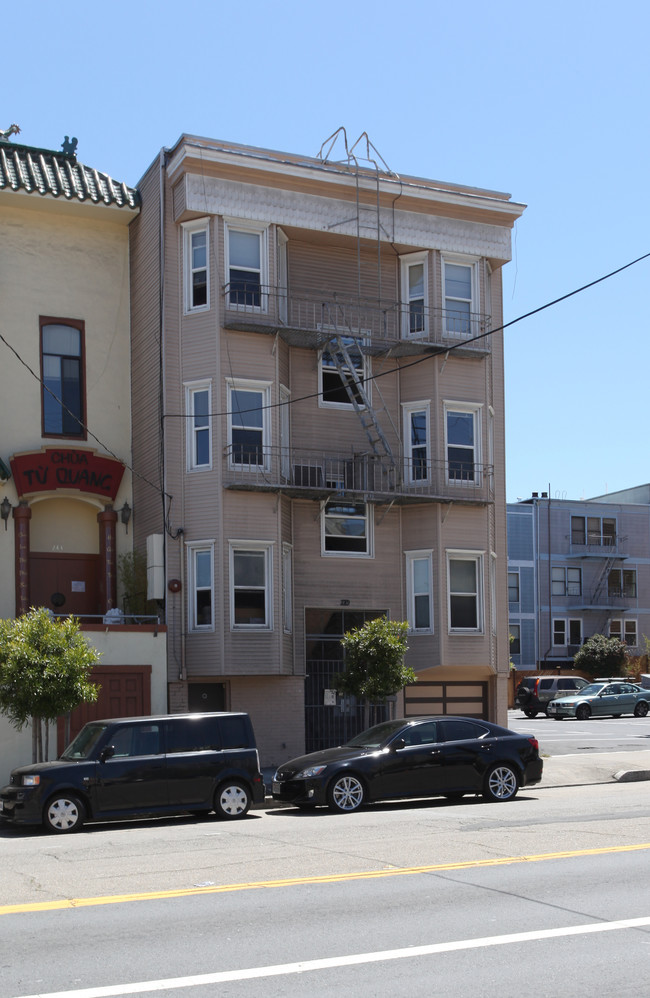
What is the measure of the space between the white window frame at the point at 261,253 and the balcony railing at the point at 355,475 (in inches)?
120

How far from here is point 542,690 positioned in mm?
47656

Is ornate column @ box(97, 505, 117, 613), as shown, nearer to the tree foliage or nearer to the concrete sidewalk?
the concrete sidewalk

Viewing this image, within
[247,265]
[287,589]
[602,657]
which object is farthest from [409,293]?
[602,657]

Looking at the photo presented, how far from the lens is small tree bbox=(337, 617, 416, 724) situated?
22891 mm

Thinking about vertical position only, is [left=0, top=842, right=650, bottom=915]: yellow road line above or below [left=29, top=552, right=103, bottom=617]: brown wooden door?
below

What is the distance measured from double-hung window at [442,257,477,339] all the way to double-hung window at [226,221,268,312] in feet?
14.9

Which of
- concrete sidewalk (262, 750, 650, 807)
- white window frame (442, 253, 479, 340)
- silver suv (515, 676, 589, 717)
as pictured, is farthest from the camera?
silver suv (515, 676, 589, 717)

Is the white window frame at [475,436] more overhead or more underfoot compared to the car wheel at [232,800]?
more overhead

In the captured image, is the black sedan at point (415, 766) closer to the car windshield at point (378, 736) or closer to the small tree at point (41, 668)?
the car windshield at point (378, 736)

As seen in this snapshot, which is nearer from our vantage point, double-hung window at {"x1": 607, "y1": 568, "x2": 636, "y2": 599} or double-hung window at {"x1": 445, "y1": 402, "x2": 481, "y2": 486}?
double-hung window at {"x1": 445, "y1": 402, "x2": 481, "y2": 486}

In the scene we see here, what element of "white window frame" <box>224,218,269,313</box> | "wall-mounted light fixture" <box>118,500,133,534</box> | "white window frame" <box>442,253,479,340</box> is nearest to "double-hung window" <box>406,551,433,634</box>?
→ "white window frame" <box>442,253,479,340</box>

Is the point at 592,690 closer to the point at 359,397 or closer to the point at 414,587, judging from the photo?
the point at 414,587

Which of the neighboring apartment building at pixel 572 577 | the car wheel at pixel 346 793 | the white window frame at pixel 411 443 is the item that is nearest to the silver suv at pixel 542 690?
the neighboring apartment building at pixel 572 577

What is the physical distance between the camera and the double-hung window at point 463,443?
26859mm
